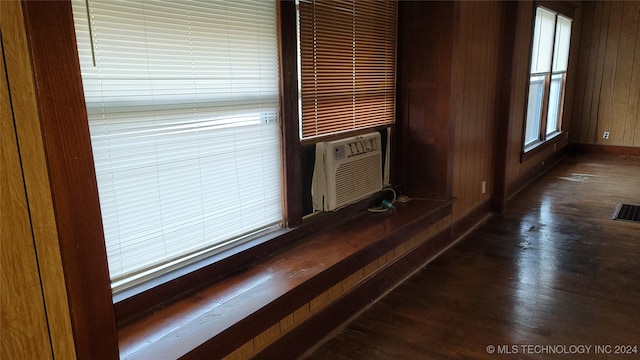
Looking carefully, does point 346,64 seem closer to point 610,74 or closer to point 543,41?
point 543,41

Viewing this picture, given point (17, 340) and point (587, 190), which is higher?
point (17, 340)

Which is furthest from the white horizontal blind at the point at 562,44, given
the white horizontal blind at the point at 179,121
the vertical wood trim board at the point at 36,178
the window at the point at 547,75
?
the vertical wood trim board at the point at 36,178

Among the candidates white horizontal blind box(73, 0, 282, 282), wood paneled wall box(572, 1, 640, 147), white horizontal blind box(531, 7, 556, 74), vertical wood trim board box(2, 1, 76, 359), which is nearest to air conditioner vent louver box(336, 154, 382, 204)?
white horizontal blind box(73, 0, 282, 282)

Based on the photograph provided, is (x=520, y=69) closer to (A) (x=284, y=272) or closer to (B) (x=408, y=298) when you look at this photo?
(B) (x=408, y=298)

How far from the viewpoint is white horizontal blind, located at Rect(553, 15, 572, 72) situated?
5965 mm

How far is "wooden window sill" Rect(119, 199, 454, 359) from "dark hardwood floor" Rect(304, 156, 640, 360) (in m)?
0.34

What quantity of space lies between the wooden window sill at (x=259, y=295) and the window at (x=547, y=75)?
3238 mm

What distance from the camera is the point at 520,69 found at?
4.66 meters

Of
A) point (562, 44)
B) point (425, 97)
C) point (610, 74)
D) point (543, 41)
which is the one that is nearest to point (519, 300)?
point (425, 97)

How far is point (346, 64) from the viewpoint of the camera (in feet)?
9.39

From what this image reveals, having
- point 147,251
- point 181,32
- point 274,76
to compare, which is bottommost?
point 147,251

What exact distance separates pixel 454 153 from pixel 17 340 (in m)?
3.05

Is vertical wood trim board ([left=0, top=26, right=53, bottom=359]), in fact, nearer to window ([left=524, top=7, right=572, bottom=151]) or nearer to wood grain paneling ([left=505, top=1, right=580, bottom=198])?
wood grain paneling ([left=505, top=1, right=580, bottom=198])

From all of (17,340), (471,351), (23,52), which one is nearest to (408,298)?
(471,351)
